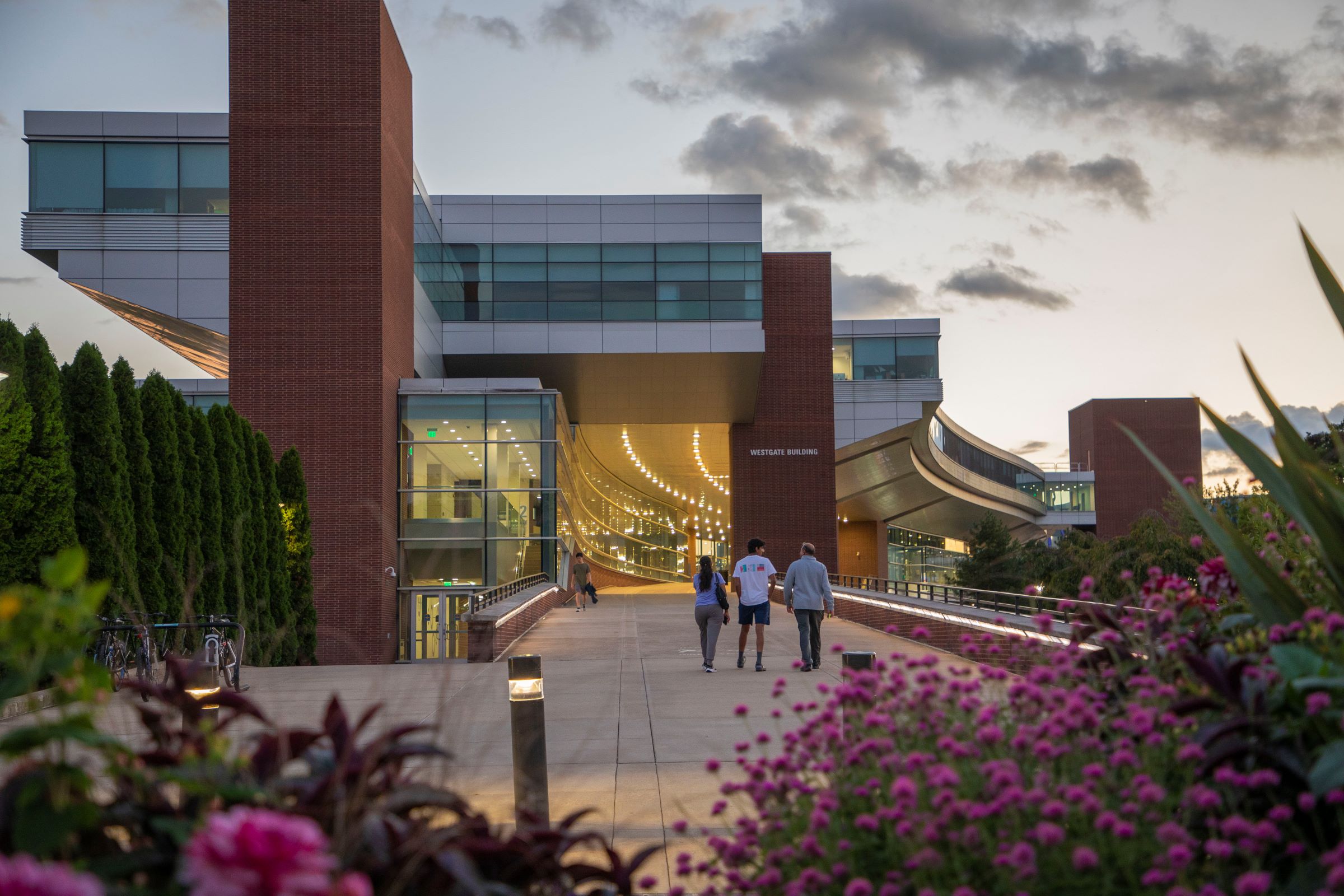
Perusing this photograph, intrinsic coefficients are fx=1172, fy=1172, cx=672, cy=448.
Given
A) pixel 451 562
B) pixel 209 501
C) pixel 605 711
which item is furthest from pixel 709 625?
pixel 451 562

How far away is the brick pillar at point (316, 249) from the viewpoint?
2988cm

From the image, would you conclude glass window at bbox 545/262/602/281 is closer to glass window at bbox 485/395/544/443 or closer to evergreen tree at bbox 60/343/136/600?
glass window at bbox 485/395/544/443

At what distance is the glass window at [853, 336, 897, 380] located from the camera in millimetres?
54562

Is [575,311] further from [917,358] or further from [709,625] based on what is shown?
[709,625]

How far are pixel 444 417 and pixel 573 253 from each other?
12489mm

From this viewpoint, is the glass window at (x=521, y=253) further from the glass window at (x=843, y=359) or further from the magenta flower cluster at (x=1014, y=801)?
the magenta flower cluster at (x=1014, y=801)

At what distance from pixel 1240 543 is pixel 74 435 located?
15.7 metres

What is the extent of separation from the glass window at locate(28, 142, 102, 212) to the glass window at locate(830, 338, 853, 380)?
31.6 metres

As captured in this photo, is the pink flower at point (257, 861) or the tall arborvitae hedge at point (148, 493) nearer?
the pink flower at point (257, 861)

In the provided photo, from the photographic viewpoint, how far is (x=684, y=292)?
41344mm

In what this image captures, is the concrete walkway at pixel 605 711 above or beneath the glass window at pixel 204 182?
beneath

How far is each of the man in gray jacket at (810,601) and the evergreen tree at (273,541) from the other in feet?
38.3

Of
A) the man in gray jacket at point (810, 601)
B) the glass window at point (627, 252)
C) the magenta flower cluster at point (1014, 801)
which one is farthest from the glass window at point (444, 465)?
the magenta flower cluster at point (1014, 801)

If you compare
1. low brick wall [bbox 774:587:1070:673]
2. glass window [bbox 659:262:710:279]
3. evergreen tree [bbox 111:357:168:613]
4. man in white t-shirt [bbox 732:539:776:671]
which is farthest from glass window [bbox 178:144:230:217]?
man in white t-shirt [bbox 732:539:776:671]
